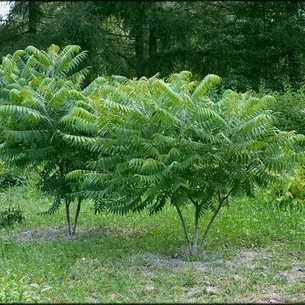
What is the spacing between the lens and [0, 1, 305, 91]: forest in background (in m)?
20.0

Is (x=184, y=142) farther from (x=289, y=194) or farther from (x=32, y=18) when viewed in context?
(x=32, y=18)

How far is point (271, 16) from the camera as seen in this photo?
2148cm

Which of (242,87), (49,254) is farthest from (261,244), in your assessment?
Answer: (242,87)

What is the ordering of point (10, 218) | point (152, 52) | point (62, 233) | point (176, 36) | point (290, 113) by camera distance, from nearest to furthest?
point (62, 233), point (10, 218), point (290, 113), point (176, 36), point (152, 52)

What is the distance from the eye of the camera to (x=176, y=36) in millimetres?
22328

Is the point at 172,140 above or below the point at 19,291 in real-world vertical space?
above

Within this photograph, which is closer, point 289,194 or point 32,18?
point 289,194

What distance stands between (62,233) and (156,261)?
254 cm

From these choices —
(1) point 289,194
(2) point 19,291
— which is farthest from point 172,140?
(1) point 289,194

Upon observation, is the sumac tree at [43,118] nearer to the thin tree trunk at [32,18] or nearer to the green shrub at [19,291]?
the green shrub at [19,291]

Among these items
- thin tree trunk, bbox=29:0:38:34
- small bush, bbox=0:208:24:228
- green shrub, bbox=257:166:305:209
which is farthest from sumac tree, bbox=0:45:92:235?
thin tree trunk, bbox=29:0:38:34

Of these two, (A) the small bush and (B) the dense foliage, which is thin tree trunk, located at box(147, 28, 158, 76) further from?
(B) the dense foliage

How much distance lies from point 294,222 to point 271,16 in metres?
14.8

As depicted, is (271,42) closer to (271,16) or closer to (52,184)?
(271,16)
